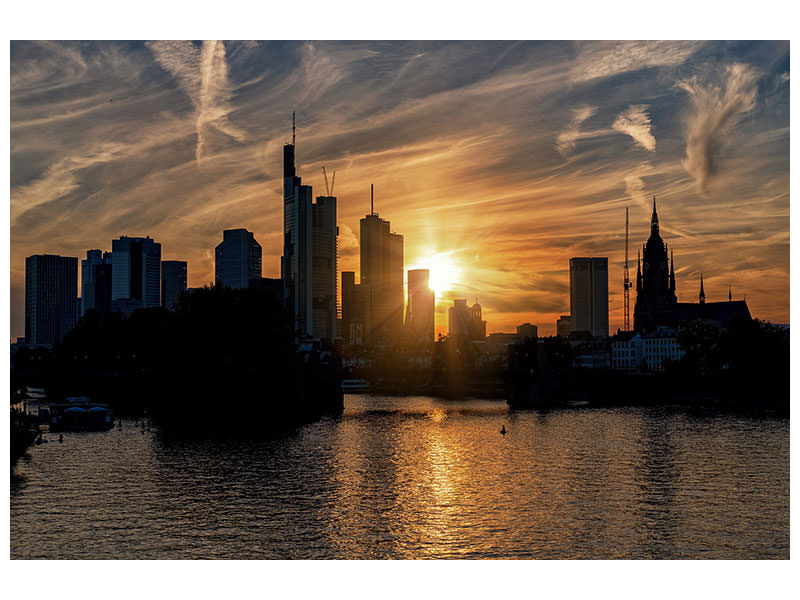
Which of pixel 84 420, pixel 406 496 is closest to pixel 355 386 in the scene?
pixel 84 420

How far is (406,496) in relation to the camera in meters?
38.3

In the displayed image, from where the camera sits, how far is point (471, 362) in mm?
173750

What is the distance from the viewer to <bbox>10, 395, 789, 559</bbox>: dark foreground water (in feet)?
97.3

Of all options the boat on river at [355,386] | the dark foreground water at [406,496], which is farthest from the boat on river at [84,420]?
the boat on river at [355,386]

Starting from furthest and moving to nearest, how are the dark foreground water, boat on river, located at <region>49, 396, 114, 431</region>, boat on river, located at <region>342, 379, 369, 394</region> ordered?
boat on river, located at <region>342, 379, 369, 394</region>, boat on river, located at <region>49, 396, 114, 431</region>, the dark foreground water

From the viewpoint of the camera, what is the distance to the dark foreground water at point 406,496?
2966 cm

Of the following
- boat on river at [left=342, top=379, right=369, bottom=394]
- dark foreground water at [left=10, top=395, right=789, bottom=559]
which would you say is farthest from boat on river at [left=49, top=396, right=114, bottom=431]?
boat on river at [left=342, top=379, right=369, bottom=394]

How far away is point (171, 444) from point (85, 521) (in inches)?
918

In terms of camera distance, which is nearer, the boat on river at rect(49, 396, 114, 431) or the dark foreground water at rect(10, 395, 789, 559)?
the dark foreground water at rect(10, 395, 789, 559)

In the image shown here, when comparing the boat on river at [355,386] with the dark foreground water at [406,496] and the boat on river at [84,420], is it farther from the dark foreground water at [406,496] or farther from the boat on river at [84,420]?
the dark foreground water at [406,496]

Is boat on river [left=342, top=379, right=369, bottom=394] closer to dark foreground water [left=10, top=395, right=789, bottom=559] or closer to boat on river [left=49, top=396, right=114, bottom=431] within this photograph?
boat on river [left=49, top=396, right=114, bottom=431]

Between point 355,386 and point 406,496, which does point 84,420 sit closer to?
point 406,496

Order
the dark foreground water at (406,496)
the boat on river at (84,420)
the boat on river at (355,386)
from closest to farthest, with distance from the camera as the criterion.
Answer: the dark foreground water at (406,496) < the boat on river at (84,420) < the boat on river at (355,386)
